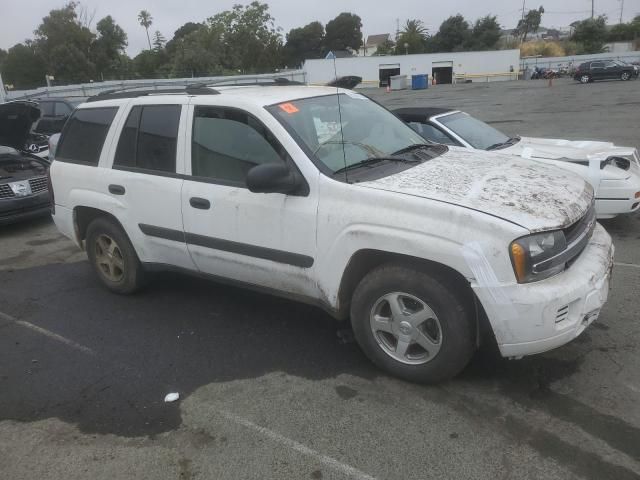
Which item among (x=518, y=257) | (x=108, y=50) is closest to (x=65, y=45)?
(x=108, y=50)

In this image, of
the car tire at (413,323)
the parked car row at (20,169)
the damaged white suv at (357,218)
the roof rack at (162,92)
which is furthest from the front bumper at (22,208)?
the car tire at (413,323)

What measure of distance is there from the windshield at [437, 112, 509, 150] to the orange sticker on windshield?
3.25m

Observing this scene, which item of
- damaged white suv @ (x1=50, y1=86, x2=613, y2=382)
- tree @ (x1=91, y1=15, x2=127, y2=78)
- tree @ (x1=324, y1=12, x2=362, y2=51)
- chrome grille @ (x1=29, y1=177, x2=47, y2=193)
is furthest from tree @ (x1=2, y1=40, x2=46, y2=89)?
damaged white suv @ (x1=50, y1=86, x2=613, y2=382)

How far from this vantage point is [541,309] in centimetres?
277

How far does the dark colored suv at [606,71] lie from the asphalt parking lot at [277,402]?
133 feet

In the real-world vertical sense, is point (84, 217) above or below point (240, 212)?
below

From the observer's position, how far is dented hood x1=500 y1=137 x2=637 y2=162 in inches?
240

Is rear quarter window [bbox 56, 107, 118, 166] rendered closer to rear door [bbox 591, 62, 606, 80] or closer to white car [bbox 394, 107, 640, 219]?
white car [bbox 394, 107, 640, 219]

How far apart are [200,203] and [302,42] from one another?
8891 cm

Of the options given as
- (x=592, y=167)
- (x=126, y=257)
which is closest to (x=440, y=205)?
(x=126, y=257)

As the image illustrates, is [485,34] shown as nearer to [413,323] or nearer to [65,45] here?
[65,45]

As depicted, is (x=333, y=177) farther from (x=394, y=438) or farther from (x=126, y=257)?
(x=126, y=257)

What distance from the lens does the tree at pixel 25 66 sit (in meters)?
65.9

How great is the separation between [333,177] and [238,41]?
80090mm
